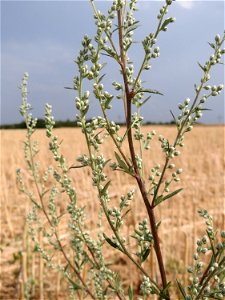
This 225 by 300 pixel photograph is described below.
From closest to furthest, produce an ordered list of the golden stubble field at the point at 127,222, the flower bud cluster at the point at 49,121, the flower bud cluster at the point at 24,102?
the flower bud cluster at the point at 49,121
the flower bud cluster at the point at 24,102
the golden stubble field at the point at 127,222

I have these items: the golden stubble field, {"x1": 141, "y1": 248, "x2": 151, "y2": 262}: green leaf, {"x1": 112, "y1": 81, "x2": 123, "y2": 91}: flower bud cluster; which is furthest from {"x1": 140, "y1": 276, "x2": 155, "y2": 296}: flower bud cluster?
the golden stubble field

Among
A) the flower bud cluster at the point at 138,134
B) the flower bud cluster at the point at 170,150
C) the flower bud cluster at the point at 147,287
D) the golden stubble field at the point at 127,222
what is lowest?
the golden stubble field at the point at 127,222

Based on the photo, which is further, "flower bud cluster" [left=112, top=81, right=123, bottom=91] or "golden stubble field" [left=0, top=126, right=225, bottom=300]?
"golden stubble field" [left=0, top=126, right=225, bottom=300]

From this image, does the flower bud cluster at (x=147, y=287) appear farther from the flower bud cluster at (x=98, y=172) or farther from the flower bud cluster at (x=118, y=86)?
the flower bud cluster at (x=118, y=86)

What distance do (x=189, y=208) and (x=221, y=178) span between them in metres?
4.33

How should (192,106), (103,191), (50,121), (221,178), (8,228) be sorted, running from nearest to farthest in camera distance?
1. (103,191)
2. (192,106)
3. (50,121)
4. (8,228)
5. (221,178)

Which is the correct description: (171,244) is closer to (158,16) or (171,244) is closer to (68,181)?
(68,181)

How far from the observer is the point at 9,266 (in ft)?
21.8

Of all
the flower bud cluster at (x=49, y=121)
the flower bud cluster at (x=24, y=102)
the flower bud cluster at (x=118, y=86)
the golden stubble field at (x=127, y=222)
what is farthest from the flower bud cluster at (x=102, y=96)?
the golden stubble field at (x=127, y=222)

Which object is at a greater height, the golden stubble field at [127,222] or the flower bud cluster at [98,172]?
the flower bud cluster at [98,172]

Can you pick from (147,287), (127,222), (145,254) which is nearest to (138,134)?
(145,254)

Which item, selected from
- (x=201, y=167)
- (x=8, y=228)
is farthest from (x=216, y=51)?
(x=201, y=167)

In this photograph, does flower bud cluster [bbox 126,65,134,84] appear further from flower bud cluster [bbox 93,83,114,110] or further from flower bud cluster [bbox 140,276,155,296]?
flower bud cluster [bbox 140,276,155,296]

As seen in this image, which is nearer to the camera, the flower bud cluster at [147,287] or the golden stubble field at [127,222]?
the flower bud cluster at [147,287]
